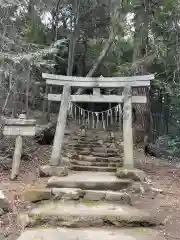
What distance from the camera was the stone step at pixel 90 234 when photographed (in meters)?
3.94

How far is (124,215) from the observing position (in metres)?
4.54

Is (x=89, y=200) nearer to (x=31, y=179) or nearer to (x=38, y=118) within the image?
(x=31, y=179)

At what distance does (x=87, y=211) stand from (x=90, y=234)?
23.5 inches

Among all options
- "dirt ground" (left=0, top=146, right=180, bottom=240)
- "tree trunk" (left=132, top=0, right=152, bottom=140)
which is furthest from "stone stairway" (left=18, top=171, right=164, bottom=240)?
"tree trunk" (left=132, top=0, right=152, bottom=140)

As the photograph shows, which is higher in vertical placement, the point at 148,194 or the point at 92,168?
the point at 92,168

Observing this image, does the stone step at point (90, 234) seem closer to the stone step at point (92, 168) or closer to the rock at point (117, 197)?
the rock at point (117, 197)

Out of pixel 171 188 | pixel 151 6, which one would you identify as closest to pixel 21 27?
pixel 151 6

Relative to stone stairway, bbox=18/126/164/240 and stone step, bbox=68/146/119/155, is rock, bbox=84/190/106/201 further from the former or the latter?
stone step, bbox=68/146/119/155

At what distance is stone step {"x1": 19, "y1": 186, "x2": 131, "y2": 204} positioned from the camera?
5.25m

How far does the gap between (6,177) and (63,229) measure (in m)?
3.13

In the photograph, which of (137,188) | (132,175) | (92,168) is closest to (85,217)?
(137,188)

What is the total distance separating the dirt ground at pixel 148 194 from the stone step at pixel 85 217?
245mm

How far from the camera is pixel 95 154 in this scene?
9219 millimetres

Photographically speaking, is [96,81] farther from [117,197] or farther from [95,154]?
[117,197]
